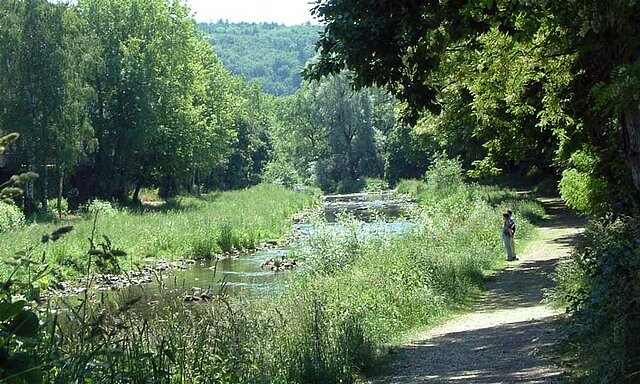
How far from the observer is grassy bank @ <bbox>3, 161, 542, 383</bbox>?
507 cm

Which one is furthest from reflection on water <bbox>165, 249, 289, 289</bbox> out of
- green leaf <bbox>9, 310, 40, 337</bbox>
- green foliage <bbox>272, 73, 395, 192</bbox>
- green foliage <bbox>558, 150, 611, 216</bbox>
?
green foliage <bbox>272, 73, 395, 192</bbox>

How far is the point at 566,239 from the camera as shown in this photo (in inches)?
1043

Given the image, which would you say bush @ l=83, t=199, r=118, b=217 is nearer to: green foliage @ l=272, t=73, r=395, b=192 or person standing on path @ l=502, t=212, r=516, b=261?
person standing on path @ l=502, t=212, r=516, b=261

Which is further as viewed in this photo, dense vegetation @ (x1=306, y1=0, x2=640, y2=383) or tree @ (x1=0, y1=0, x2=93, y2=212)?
A: tree @ (x1=0, y1=0, x2=93, y2=212)

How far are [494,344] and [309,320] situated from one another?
3.19 m

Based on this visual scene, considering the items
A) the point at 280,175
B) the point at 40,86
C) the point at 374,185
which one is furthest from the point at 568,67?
the point at 280,175

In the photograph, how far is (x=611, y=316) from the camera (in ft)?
28.3

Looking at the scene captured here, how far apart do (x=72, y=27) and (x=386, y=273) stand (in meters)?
33.3

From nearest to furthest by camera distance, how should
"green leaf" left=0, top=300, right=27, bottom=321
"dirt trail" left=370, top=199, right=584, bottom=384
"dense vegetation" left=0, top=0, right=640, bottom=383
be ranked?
"green leaf" left=0, top=300, right=27, bottom=321
"dense vegetation" left=0, top=0, right=640, bottom=383
"dirt trail" left=370, top=199, right=584, bottom=384

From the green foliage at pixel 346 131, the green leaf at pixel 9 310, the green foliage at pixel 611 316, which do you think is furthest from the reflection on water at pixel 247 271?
the green foliage at pixel 346 131

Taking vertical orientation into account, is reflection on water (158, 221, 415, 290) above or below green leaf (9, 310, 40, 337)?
below

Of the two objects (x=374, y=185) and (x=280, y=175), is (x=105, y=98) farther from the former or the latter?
(x=280, y=175)

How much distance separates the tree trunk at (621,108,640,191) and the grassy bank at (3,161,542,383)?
4532 mm

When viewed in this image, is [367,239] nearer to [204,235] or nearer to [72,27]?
[204,235]
